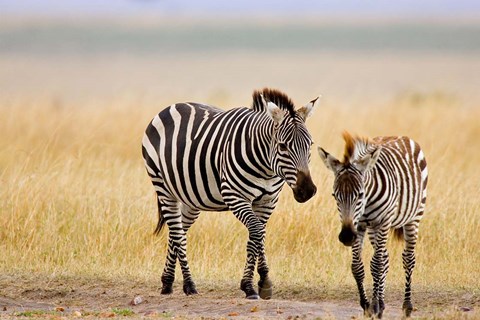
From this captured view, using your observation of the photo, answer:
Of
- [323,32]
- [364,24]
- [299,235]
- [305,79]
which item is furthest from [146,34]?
[299,235]

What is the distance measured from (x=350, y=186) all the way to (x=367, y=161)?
281 mm

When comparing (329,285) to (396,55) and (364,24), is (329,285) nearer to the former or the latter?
(396,55)

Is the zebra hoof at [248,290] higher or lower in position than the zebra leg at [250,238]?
lower

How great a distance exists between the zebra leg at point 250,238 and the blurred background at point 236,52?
29.3 m

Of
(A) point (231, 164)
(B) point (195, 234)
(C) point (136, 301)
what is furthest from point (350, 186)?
(B) point (195, 234)

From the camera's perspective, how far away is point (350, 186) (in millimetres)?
6781

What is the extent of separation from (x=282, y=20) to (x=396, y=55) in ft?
114

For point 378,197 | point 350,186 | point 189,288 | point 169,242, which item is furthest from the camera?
point 169,242

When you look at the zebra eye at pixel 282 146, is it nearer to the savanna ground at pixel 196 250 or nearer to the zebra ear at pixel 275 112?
the zebra ear at pixel 275 112

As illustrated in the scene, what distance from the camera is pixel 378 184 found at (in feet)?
23.4

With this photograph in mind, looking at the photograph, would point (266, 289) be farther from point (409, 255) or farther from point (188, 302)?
point (409, 255)

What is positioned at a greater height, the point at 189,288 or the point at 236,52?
the point at 236,52

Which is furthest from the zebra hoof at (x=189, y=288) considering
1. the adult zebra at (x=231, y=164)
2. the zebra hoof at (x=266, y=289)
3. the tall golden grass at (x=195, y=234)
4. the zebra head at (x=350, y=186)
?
the zebra head at (x=350, y=186)

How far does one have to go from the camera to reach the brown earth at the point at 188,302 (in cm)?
732
